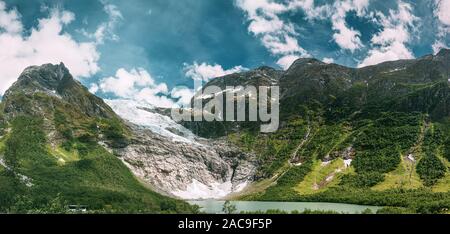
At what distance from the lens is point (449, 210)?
612ft
